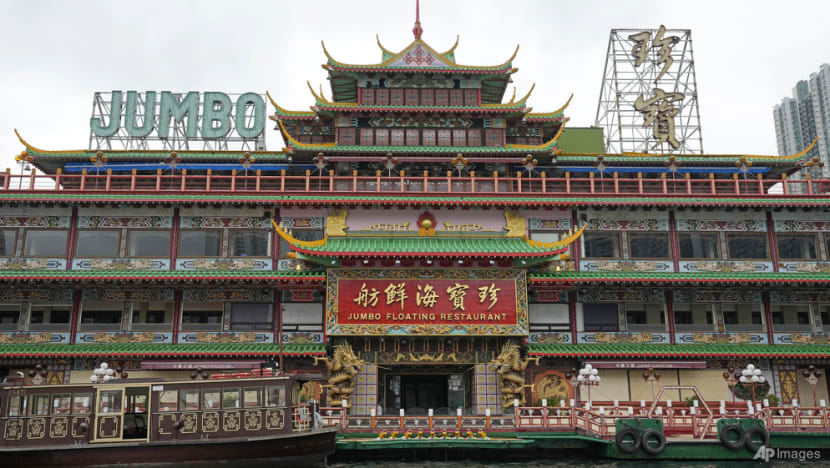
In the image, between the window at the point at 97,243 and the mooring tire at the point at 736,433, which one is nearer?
the mooring tire at the point at 736,433

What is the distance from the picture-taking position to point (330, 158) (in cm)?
3500

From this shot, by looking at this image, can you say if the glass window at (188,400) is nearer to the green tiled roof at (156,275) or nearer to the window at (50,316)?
the green tiled roof at (156,275)

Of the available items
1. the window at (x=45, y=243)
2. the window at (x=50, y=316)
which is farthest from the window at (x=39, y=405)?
the window at (x=45, y=243)

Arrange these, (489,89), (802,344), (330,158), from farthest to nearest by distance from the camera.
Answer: (489,89)
(330,158)
(802,344)

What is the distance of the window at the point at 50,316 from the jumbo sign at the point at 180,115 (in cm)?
1169

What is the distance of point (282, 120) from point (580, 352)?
777 inches

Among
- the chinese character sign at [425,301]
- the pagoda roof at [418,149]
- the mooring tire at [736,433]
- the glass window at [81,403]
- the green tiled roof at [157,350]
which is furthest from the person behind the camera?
the pagoda roof at [418,149]

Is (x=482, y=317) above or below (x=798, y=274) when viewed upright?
below

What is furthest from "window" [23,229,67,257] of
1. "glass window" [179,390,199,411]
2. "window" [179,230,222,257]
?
"glass window" [179,390,199,411]

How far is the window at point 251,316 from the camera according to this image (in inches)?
1192

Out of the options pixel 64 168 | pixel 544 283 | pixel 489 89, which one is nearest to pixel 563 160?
pixel 489 89

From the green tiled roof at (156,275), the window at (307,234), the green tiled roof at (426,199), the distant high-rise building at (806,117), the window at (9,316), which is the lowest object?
the window at (9,316)

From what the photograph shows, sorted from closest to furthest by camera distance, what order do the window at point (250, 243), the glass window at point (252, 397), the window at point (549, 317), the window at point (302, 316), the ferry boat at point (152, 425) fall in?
the ferry boat at point (152, 425), the glass window at point (252, 397), the window at point (302, 316), the window at point (549, 317), the window at point (250, 243)

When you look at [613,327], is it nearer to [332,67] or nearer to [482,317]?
[482,317]
